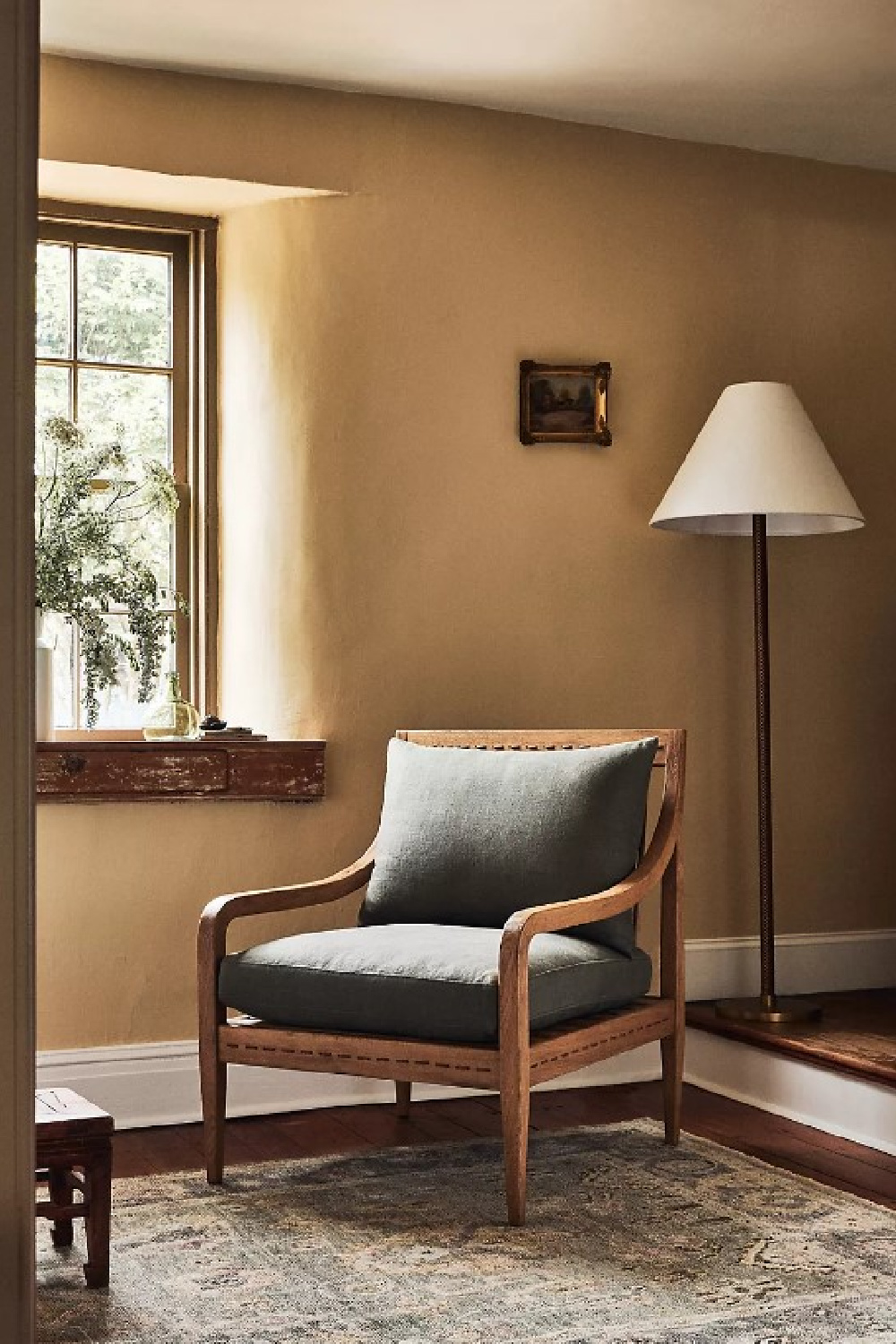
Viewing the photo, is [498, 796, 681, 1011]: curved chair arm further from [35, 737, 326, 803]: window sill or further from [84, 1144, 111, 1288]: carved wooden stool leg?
[35, 737, 326, 803]: window sill

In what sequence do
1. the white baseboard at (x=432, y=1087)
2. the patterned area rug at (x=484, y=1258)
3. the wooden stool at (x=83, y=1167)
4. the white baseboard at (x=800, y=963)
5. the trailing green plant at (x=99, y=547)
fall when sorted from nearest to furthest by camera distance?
the patterned area rug at (x=484, y=1258) → the wooden stool at (x=83, y=1167) → the white baseboard at (x=432, y=1087) → the trailing green plant at (x=99, y=547) → the white baseboard at (x=800, y=963)

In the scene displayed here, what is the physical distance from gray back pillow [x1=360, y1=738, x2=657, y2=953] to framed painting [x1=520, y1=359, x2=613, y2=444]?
41.5 inches

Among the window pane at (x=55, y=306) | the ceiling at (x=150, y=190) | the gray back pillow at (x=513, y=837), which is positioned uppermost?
the ceiling at (x=150, y=190)

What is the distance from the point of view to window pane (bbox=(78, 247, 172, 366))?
12.9 feet

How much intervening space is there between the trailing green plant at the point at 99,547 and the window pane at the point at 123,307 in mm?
237

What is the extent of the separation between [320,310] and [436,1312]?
241 cm

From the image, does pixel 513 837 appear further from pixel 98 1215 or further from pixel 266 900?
pixel 98 1215

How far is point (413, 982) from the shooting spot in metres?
2.86

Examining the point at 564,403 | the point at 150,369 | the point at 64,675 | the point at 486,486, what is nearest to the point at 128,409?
the point at 150,369

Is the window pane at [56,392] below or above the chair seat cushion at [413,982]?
above

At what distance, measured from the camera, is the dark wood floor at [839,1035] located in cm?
341

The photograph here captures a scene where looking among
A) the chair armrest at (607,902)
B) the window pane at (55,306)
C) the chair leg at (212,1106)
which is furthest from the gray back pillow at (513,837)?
the window pane at (55,306)

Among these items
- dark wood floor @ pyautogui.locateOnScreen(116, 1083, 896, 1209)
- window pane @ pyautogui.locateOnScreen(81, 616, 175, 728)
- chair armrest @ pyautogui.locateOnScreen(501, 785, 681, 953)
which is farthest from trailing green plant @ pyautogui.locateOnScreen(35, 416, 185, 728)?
chair armrest @ pyautogui.locateOnScreen(501, 785, 681, 953)

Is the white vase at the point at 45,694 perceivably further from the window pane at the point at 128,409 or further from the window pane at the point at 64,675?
the window pane at the point at 128,409
